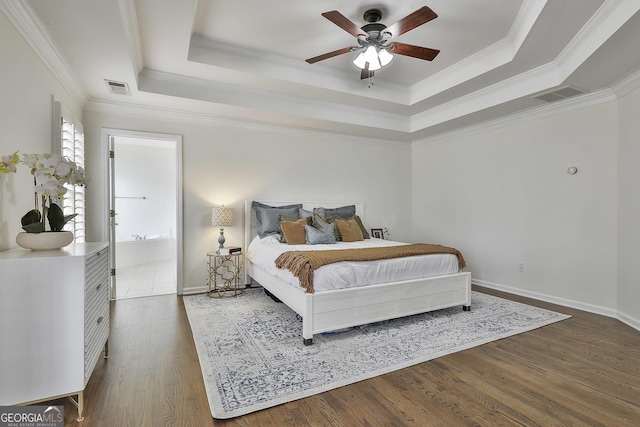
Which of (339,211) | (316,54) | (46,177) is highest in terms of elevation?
(316,54)

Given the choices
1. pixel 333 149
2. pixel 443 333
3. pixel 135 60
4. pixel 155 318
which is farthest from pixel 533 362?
pixel 135 60

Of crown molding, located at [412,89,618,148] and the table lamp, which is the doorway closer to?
the table lamp

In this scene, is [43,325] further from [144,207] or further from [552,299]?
[144,207]

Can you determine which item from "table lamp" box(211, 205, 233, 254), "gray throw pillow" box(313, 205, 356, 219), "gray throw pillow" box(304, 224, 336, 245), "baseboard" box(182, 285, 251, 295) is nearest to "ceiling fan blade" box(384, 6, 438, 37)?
"gray throw pillow" box(304, 224, 336, 245)

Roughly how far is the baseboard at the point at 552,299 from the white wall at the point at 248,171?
1.85m

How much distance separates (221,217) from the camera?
13.9 ft

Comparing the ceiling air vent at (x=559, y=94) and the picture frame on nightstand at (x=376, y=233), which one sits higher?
the ceiling air vent at (x=559, y=94)

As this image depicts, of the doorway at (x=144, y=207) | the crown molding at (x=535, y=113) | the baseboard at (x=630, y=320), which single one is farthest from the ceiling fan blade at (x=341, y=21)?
the doorway at (x=144, y=207)

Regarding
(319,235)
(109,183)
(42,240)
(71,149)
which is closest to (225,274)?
(319,235)

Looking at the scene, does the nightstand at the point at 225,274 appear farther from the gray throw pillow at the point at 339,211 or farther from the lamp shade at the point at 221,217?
the gray throw pillow at the point at 339,211

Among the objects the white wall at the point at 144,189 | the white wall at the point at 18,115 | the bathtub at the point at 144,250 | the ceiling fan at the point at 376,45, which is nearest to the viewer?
the white wall at the point at 18,115

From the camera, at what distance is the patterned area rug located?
206cm

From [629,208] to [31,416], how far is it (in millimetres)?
5044

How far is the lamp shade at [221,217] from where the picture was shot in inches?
167
